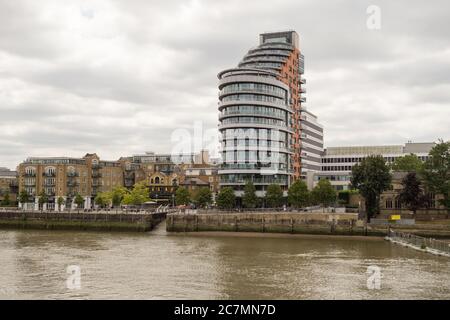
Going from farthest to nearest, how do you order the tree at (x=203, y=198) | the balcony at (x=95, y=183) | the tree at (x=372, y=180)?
the balcony at (x=95, y=183) → the tree at (x=203, y=198) → the tree at (x=372, y=180)

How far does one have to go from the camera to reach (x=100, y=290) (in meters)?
36.7

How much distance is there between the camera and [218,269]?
1780 inches

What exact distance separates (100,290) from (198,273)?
9.42 metres

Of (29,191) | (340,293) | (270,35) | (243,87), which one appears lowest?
(340,293)

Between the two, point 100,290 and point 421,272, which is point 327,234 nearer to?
point 421,272

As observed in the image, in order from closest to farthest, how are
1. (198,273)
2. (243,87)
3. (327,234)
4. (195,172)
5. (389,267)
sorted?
(198,273)
(389,267)
(327,234)
(243,87)
(195,172)

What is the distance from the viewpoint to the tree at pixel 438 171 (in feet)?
274

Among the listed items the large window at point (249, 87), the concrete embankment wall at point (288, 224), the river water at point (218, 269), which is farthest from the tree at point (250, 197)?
the river water at point (218, 269)

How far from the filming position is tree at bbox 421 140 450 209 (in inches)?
3290

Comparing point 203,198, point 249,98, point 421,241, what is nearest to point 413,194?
point 421,241

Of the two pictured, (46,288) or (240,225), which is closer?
(46,288)

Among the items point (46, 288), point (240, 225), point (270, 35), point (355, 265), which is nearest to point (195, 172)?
point (270, 35)

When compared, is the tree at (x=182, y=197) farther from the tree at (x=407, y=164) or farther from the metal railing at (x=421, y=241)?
the tree at (x=407, y=164)

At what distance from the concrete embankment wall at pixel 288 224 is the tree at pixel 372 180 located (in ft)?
25.9
